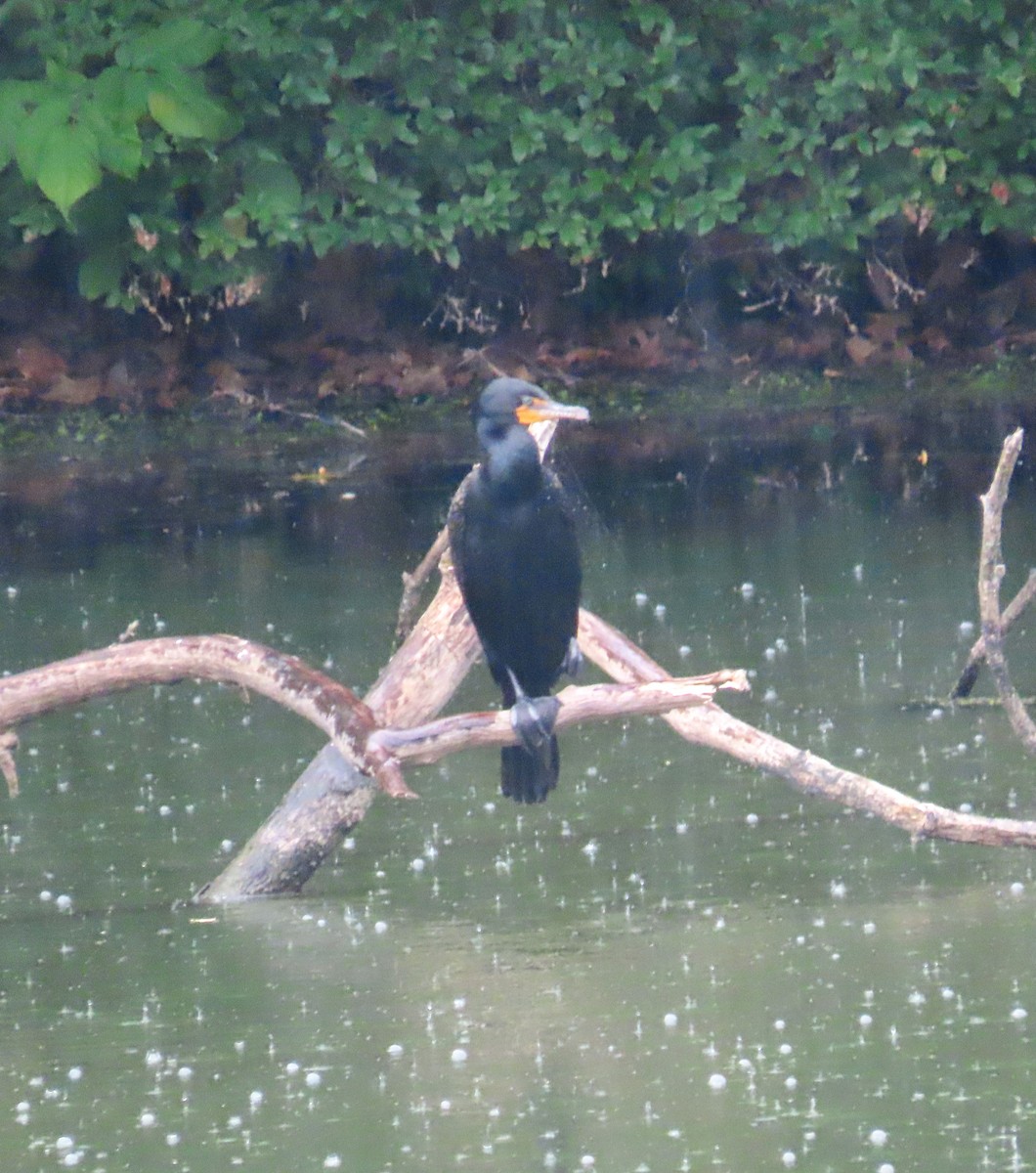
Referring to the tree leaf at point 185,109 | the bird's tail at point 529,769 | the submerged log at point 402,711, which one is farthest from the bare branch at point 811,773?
the tree leaf at point 185,109

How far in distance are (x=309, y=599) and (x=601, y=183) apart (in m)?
4.71

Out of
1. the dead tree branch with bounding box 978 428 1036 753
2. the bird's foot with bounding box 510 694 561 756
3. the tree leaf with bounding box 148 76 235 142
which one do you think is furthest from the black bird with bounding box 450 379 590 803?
the tree leaf with bounding box 148 76 235 142

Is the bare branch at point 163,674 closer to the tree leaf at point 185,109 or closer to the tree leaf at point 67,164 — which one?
the tree leaf at point 67,164

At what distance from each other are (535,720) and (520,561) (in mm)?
375

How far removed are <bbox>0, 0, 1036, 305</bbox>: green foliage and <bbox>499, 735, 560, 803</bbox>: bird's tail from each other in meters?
7.65

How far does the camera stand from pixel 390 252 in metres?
13.5

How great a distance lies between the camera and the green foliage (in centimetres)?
1234

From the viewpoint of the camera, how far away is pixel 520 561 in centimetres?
479

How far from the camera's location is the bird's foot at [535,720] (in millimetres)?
4520

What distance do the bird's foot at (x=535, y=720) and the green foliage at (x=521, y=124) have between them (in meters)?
7.78

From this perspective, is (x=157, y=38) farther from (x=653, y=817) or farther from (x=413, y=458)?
(x=653, y=817)

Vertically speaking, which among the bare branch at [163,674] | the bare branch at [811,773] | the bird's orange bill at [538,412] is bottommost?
the bare branch at [811,773]

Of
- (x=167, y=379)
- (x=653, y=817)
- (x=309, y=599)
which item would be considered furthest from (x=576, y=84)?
(x=653, y=817)

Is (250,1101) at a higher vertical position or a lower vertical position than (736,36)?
lower
